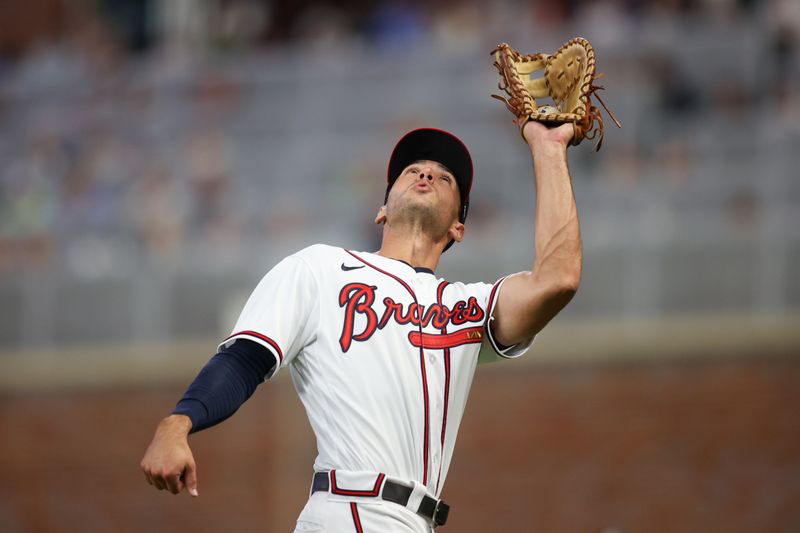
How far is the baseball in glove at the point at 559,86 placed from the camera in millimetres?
3889

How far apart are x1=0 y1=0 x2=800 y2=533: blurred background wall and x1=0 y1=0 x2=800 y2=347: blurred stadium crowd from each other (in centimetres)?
3

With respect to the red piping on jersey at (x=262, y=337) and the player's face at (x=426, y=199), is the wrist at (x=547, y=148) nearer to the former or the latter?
the player's face at (x=426, y=199)

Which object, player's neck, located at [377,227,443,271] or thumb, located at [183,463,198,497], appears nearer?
thumb, located at [183,463,198,497]

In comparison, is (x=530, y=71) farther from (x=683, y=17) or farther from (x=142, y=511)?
(x=142, y=511)

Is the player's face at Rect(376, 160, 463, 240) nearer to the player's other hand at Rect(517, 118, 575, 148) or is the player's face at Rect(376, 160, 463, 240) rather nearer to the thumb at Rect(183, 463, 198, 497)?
the player's other hand at Rect(517, 118, 575, 148)

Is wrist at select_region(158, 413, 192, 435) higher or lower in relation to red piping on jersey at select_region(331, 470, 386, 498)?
higher

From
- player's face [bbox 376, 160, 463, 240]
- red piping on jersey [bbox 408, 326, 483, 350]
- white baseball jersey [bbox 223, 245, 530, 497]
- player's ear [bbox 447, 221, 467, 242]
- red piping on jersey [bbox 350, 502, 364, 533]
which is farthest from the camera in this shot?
player's ear [bbox 447, 221, 467, 242]

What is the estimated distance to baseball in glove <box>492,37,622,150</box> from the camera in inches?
153

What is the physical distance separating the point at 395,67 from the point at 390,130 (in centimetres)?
84

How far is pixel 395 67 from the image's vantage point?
484 inches

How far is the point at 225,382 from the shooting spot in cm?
343

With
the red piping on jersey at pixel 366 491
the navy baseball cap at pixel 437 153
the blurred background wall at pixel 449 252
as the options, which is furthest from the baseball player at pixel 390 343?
the blurred background wall at pixel 449 252

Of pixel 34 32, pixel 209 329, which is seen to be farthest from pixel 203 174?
pixel 34 32

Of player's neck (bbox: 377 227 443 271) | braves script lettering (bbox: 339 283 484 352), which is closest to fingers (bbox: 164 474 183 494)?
braves script lettering (bbox: 339 283 484 352)
